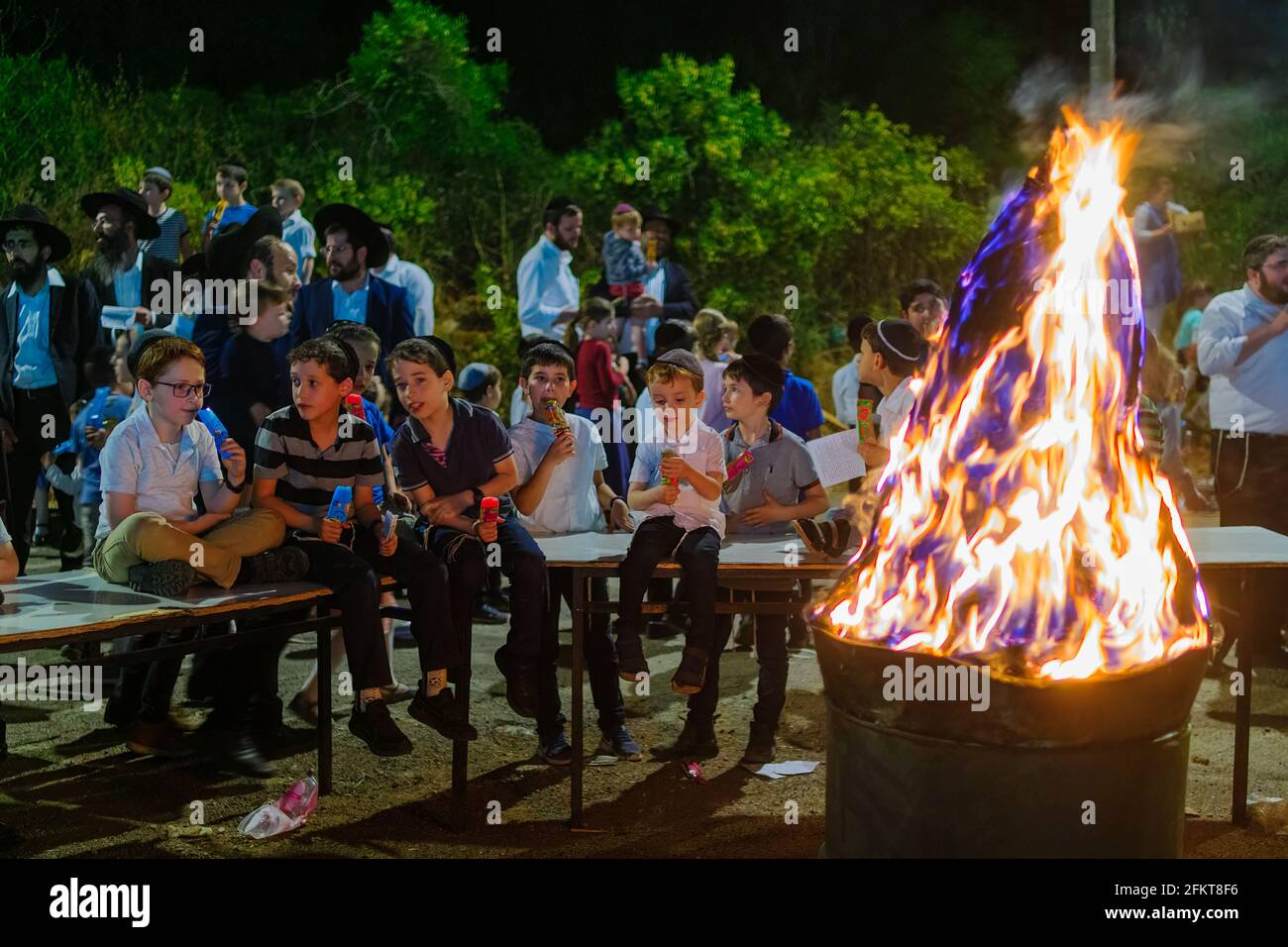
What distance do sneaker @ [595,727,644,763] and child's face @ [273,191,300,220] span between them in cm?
730

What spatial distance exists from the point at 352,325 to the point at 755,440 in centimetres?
212

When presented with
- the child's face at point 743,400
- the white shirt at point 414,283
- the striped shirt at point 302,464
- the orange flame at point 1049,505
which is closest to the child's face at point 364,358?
the striped shirt at point 302,464

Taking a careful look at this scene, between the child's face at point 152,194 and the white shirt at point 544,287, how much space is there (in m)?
3.07

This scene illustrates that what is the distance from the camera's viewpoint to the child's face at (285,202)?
40.1 ft

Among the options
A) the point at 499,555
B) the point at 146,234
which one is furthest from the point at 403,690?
the point at 146,234

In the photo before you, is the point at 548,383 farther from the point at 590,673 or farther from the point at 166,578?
the point at 166,578

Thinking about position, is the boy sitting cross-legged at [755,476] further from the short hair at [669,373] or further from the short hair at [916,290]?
the short hair at [916,290]

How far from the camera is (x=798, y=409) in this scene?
841 cm

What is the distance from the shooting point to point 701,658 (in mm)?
5820

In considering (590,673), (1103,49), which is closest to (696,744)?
→ (590,673)

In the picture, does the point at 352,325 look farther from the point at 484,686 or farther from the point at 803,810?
the point at 803,810

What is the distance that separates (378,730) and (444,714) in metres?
0.26

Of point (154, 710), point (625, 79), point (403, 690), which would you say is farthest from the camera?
point (625, 79)
